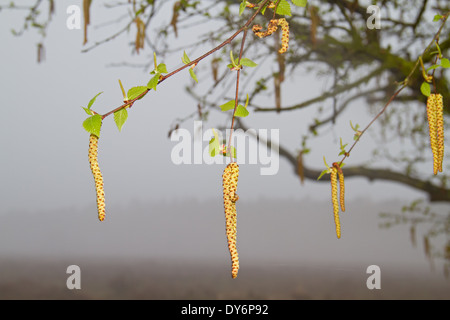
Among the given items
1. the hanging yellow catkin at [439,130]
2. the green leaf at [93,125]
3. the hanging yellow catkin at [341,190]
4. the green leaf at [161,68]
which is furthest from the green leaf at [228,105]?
the hanging yellow catkin at [439,130]

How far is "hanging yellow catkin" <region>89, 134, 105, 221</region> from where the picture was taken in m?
0.92

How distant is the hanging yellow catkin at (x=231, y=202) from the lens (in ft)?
2.93

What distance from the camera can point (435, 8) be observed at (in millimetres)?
4273

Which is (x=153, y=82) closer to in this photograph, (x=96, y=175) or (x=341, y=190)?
(x=96, y=175)

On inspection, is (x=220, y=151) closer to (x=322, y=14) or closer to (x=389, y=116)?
(x=322, y=14)

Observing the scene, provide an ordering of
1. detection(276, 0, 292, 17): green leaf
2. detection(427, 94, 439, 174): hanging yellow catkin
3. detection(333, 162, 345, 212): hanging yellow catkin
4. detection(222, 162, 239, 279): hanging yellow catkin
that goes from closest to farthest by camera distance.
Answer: detection(222, 162, 239, 279): hanging yellow catkin
detection(276, 0, 292, 17): green leaf
detection(427, 94, 439, 174): hanging yellow catkin
detection(333, 162, 345, 212): hanging yellow catkin

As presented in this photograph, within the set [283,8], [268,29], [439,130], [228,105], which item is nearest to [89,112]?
[228,105]

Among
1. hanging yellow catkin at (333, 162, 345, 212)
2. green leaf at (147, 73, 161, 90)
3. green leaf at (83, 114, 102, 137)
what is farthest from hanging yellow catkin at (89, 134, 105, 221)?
hanging yellow catkin at (333, 162, 345, 212)

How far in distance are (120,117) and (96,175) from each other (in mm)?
121

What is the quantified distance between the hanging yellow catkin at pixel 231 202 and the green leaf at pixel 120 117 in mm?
226

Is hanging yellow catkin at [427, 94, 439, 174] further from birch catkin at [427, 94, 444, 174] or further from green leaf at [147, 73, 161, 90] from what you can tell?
green leaf at [147, 73, 161, 90]

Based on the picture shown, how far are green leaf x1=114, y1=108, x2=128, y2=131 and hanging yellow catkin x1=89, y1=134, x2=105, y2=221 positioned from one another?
0.05 metres

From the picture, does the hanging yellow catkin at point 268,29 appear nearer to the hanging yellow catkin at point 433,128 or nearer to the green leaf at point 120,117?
the green leaf at point 120,117

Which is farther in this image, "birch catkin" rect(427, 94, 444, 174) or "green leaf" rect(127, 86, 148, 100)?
"birch catkin" rect(427, 94, 444, 174)
